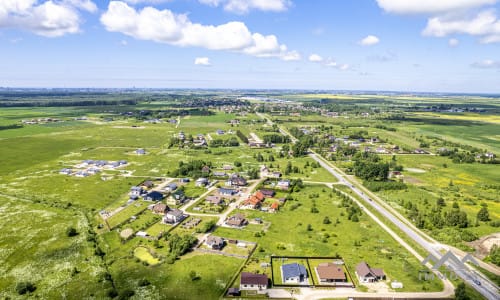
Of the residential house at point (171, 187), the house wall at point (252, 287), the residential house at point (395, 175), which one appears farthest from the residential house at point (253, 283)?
the residential house at point (395, 175)

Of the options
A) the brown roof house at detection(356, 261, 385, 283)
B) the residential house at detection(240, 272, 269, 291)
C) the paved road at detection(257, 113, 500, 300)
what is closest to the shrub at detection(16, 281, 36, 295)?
the residential house at detection(240, 272, 269, 291)

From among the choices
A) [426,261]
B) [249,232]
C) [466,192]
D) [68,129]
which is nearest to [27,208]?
[249,232]

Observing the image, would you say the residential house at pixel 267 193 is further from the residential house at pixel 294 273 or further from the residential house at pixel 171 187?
the residential house at pixel 294 273

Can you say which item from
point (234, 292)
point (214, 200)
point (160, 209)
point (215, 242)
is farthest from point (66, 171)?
point (234, 292)

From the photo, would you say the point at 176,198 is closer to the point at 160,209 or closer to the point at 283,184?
the point at 160,209

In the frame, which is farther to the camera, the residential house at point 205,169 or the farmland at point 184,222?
the residential house at point 205,169

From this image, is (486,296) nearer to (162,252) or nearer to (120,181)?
(162,252)

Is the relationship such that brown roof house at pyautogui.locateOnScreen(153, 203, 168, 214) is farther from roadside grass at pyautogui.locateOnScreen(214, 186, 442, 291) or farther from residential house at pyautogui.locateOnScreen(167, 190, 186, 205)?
roadside grass at pyautogui.locateOnScreen(214, 186, 442, 291)
